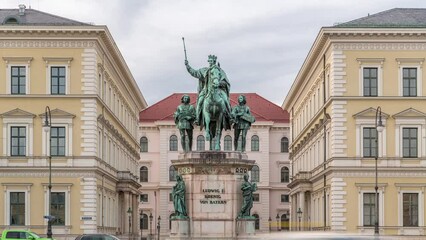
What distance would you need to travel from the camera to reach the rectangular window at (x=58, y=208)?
237ft

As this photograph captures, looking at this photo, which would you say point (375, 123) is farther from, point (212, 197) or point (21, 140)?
point (212, 197)

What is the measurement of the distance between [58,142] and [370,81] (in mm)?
22410

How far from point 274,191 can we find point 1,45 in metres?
76.7

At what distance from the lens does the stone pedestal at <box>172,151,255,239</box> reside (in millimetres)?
41188

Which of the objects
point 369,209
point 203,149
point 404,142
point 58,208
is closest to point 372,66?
point 404,142

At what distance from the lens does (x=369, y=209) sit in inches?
2894

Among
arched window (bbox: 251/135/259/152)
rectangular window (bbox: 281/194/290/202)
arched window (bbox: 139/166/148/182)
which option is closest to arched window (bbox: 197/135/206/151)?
arched window (bbox: 251/135/259/152)

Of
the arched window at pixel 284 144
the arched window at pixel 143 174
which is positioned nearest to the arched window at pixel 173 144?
the arched window at pixel 143 174

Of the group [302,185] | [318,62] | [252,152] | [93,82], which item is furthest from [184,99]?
[252,152]

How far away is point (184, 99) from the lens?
43.8 meters

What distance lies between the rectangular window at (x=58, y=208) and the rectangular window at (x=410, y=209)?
78.0ft

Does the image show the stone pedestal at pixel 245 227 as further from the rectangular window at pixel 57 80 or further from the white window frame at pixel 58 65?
the rectangular window at pixel 57 80

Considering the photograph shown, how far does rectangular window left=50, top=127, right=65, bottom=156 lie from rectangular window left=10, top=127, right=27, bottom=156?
2.00 metres

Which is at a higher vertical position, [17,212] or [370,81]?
[370,81]
